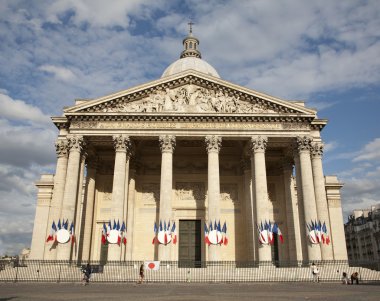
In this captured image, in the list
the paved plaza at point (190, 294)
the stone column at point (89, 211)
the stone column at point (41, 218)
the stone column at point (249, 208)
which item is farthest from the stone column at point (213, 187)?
the stone column at point (41, 218)

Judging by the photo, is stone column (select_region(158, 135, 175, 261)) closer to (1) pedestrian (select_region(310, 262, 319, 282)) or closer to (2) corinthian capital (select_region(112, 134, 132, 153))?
(2) corinthian capital (select_region(112, 134, 132, 153))

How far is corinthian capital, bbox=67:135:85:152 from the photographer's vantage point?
28.0 m

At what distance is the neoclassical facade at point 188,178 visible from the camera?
26.5 meters

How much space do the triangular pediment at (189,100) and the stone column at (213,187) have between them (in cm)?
241

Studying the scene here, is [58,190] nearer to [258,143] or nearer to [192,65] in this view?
[258,143]

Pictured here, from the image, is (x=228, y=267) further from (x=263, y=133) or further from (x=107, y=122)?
(x=107, y=122)

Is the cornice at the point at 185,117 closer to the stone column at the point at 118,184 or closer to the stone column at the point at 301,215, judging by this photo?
the stone column at the point at 118,184

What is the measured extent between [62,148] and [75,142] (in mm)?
1570

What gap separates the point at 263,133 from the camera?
28.6m

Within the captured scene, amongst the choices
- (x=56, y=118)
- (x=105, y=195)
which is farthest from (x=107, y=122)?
(x=105, y=195)

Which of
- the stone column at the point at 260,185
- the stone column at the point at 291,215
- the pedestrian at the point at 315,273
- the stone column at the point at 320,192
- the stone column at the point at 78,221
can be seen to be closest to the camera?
the pedestrian at the point at 315,273

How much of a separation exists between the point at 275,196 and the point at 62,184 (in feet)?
60.4

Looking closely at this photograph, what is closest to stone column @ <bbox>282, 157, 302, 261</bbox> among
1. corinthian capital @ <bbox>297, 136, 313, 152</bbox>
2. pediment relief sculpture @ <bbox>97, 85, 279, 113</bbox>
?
corinthian capital @ <bbox>297, 136, 313, 152</bbox>

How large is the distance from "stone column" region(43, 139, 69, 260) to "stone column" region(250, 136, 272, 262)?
14.4 metres
